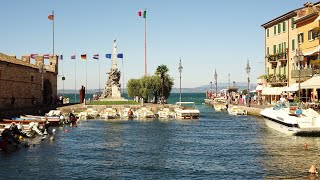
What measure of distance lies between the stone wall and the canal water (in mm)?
18515

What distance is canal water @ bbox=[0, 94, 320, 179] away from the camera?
70.5ft

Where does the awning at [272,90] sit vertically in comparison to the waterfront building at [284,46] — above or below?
below

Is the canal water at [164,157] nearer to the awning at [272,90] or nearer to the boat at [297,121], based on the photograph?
the boat at [297,121]

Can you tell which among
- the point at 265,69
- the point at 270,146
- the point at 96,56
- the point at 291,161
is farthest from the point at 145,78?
the point at 291,161

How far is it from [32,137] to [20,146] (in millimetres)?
5566

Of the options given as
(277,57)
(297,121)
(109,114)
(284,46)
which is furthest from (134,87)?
(297,121)

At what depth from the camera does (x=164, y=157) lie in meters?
26.5

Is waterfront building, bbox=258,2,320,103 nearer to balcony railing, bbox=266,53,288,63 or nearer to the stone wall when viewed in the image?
balcony railing, bbox=266,53,288,63

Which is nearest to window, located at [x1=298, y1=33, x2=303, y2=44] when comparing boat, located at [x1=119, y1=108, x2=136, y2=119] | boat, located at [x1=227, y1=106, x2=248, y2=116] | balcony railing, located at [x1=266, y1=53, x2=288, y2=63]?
balcony railing, located at [x1=266, y1=53, x2=288, y2=63]

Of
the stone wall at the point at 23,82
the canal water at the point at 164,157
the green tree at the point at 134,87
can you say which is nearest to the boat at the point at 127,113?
the stone wall at the point at 23,82

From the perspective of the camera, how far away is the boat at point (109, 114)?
192 ft

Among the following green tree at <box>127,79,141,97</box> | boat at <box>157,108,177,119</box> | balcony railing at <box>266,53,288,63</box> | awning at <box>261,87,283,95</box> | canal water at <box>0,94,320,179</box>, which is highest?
balcony railing at <box>266,53,288,63</box>

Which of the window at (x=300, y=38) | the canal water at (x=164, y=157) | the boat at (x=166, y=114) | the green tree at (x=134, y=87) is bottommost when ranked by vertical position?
the canal water at (x=164, y=157)

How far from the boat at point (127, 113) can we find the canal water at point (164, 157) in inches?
828
